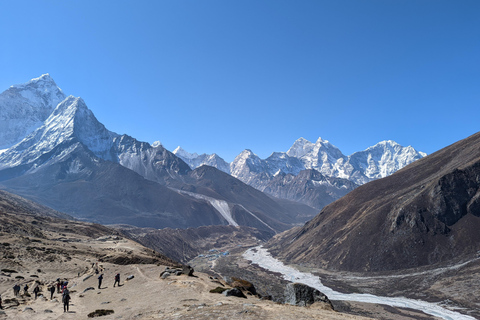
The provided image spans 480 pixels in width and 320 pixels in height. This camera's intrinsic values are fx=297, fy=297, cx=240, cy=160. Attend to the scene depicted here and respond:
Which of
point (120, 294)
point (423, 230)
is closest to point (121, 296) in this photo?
point (120, 294)

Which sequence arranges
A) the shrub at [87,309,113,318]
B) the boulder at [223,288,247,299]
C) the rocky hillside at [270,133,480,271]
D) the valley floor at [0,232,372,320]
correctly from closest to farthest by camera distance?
the valley floor at [0,232,372,320] < the shrub at [87,309,113,318] < the boulder at [223,288,247,299] < the rocky hillside at [270,133,480,271]

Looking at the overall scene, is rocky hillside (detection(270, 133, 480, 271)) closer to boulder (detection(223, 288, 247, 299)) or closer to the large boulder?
the large boulder

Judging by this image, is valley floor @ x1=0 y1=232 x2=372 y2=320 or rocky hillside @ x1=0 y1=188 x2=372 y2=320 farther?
rocky hillside @ x1=0 y1=188 x2=372 y2=320

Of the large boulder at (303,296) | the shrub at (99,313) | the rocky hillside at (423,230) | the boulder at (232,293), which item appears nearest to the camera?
the shrub at (99,313)

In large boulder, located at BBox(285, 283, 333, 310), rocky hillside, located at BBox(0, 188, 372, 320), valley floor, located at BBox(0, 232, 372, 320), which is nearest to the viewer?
valley floor, located at BBox(0, 232, 372, 320)

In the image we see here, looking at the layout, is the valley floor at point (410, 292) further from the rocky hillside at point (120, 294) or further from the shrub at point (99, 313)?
the shrub at point (99, 313)

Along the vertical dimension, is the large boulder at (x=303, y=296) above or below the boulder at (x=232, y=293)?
below

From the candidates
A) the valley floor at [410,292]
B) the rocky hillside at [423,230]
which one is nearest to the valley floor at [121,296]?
the valley floor at [410,292]

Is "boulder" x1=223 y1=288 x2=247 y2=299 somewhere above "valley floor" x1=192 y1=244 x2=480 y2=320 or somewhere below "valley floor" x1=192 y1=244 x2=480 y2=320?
above

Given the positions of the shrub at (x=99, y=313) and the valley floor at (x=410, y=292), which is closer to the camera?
the shrub at (x=99, y=313)

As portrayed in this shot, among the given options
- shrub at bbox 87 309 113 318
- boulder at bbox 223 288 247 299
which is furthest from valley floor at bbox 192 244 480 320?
shrub at bbox 87 309 113 318

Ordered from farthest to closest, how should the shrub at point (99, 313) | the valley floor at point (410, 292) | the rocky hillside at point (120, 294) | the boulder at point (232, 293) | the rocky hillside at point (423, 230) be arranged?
the rocky hillside at point (423, 230) < the valley floor at point (410, 292) < the boulder at point (232, 293) < the shrub at point (99, 313) < the rocky hillside at point (120, 294)

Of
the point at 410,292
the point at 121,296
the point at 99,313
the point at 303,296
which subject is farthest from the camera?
the point at 410,292

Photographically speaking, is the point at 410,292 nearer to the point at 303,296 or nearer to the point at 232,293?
the point at 303,296
